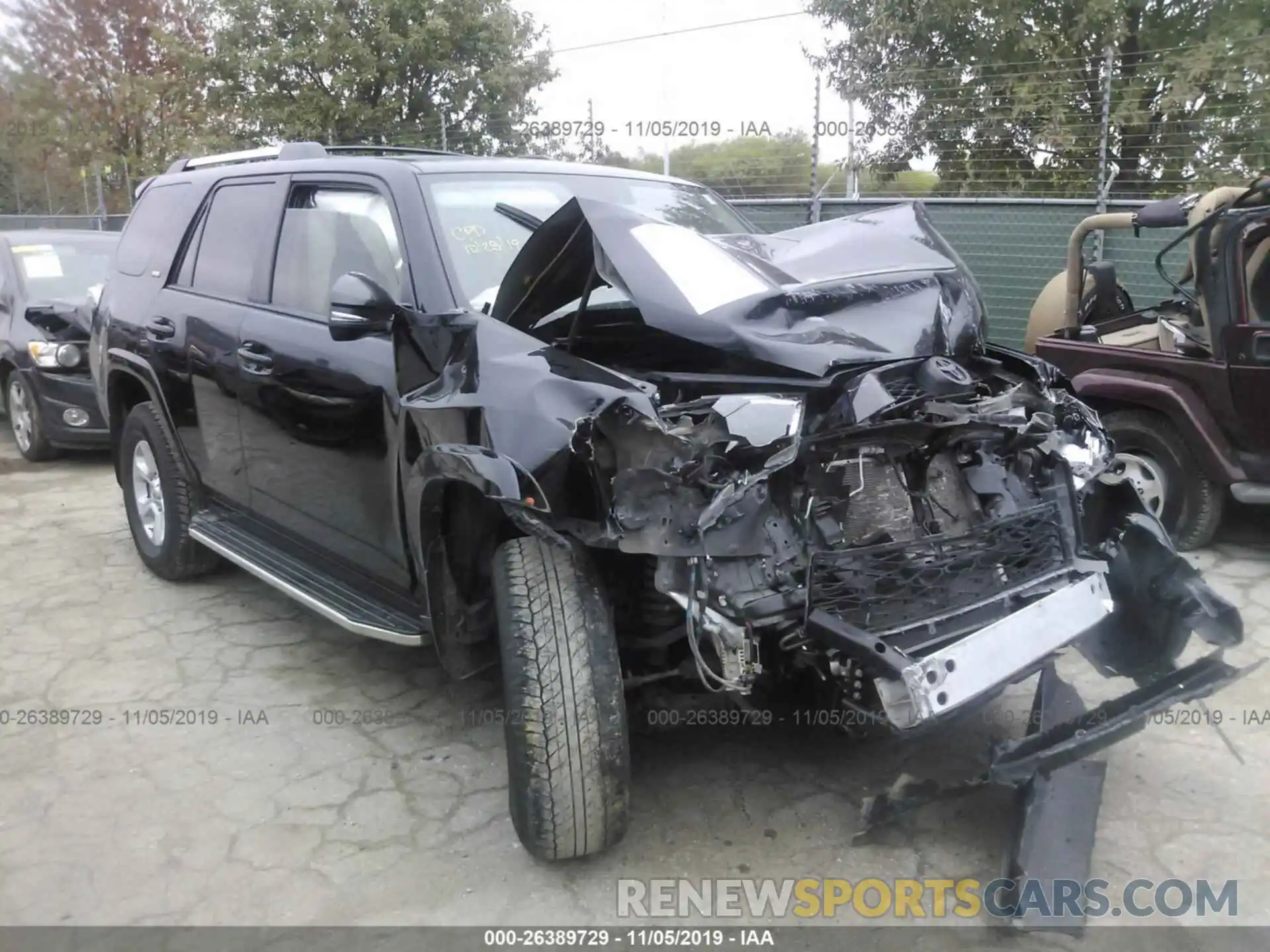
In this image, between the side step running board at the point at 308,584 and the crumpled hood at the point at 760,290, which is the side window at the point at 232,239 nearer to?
the side step running board at the point at 308,584

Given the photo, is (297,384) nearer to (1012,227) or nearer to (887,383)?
(887,383)

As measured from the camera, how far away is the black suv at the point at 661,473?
101 inches

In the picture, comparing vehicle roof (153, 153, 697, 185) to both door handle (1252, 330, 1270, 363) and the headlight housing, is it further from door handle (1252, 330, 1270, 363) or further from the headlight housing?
door handle (1252, 330, 1270, 363)

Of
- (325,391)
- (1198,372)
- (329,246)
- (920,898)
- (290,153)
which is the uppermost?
(290,153)

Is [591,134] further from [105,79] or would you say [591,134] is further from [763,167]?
[105,79]

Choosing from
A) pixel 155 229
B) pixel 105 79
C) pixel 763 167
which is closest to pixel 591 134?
pixel 763 167

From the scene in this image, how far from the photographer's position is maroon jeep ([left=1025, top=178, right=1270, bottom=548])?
4.92 m

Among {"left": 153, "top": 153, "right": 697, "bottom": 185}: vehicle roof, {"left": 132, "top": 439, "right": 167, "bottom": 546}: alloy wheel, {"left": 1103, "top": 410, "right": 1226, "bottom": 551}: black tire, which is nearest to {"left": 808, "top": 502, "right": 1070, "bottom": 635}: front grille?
{"left": 153, "top": 153, "right": 697, "bottom": 185}: vehicle roof

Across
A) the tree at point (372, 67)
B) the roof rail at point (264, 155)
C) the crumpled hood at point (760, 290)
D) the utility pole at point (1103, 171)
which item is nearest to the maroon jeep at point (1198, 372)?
the crumpled hood at point (760, 290)

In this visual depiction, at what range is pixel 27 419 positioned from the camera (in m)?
7.82

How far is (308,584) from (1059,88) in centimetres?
1032

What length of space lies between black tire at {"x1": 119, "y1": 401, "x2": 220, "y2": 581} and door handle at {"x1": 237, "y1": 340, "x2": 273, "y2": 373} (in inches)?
40.4

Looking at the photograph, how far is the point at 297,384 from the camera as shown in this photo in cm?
374

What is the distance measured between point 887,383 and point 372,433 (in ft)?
5.51
